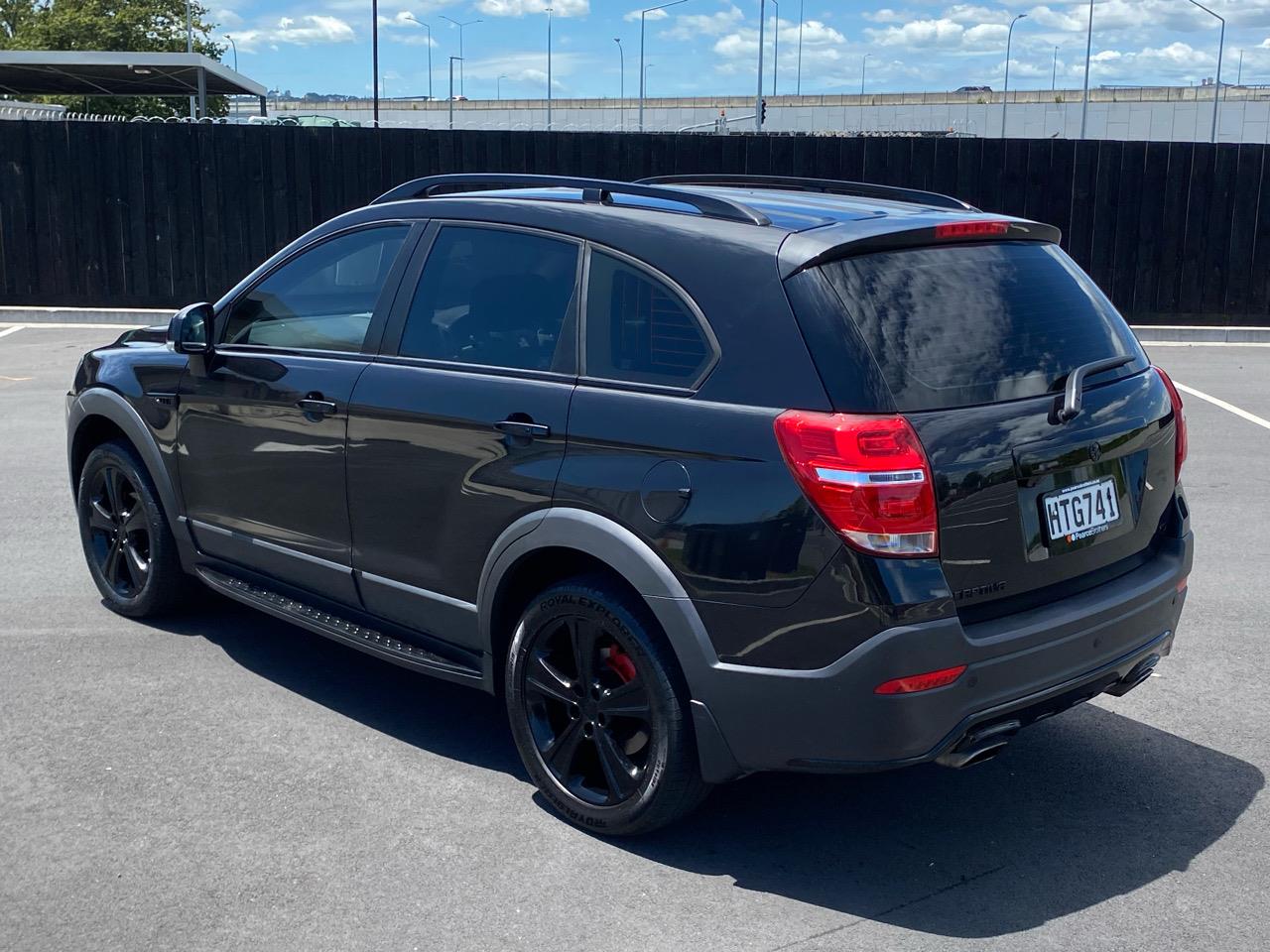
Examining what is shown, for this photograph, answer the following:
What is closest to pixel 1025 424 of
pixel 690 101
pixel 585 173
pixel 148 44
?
pixel 585 173

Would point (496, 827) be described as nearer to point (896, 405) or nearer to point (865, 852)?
point (865, 852)

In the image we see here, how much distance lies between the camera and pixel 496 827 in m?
3.97

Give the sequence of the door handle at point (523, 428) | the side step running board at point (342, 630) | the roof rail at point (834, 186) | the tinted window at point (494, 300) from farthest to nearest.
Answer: the roof rail at point (834, 186) < the side step running board at point (342, 630) < the tinted window at point (494, 300) < the door handle at point (523, 428)

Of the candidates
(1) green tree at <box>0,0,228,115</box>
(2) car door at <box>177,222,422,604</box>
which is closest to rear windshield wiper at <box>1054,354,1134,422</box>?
(2) car door at <box>177,222,422,604</box>

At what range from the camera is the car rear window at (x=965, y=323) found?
3.46 metres

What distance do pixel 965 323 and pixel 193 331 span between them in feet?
9.70

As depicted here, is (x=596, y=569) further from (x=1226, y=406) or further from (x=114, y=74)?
(x=114, y=74)

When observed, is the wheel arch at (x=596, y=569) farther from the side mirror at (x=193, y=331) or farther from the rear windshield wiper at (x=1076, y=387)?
the side mirror at (x=193, y=331)

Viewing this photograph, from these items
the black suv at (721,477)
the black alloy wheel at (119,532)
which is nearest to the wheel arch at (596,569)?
the black suv at (721,477)

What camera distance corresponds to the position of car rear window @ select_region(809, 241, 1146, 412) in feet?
11.3

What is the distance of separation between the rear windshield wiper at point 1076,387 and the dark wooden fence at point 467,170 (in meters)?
13.0

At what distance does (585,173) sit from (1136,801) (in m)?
13.6

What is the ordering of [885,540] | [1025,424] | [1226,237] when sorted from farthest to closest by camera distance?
[1226,237]
[1025,424]
[885,540]

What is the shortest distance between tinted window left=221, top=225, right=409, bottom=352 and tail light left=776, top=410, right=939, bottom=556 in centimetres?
193
